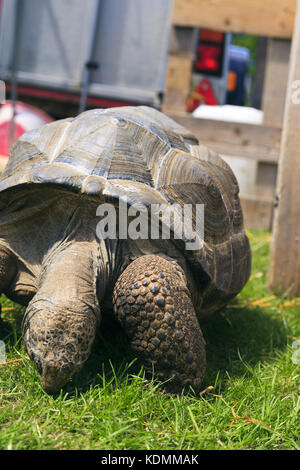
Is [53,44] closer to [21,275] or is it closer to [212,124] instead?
[212,124]

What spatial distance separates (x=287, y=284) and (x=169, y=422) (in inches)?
81.5

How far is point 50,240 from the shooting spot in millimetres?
2480

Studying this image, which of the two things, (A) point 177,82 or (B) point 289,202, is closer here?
Answer: (B) point 289,202

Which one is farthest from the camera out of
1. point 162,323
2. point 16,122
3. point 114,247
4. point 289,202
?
point 16,122

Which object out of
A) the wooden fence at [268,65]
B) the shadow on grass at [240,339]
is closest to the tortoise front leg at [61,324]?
the shadow on grass at [240,339]

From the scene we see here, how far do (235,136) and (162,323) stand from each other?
3175 millimetres

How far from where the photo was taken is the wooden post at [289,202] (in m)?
3.73

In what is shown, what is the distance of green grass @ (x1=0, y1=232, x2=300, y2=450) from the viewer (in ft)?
6.06

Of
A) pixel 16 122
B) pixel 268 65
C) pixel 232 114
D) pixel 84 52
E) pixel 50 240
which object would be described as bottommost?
pixel 50 240

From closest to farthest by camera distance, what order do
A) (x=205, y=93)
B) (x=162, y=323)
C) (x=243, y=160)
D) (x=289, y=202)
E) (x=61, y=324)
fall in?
(x=61, y=324), (x=162, y=323), (x=289, y=202), (x=243, y=160), (x=205, y=93)

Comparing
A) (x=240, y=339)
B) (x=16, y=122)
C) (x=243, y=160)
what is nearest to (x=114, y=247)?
(x=240, y=339)

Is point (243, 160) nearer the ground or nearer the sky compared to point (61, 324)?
nearer the sky

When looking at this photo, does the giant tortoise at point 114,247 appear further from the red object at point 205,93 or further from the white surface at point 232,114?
the red object at point 205,93

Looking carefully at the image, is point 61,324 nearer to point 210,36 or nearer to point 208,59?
point 208,59
